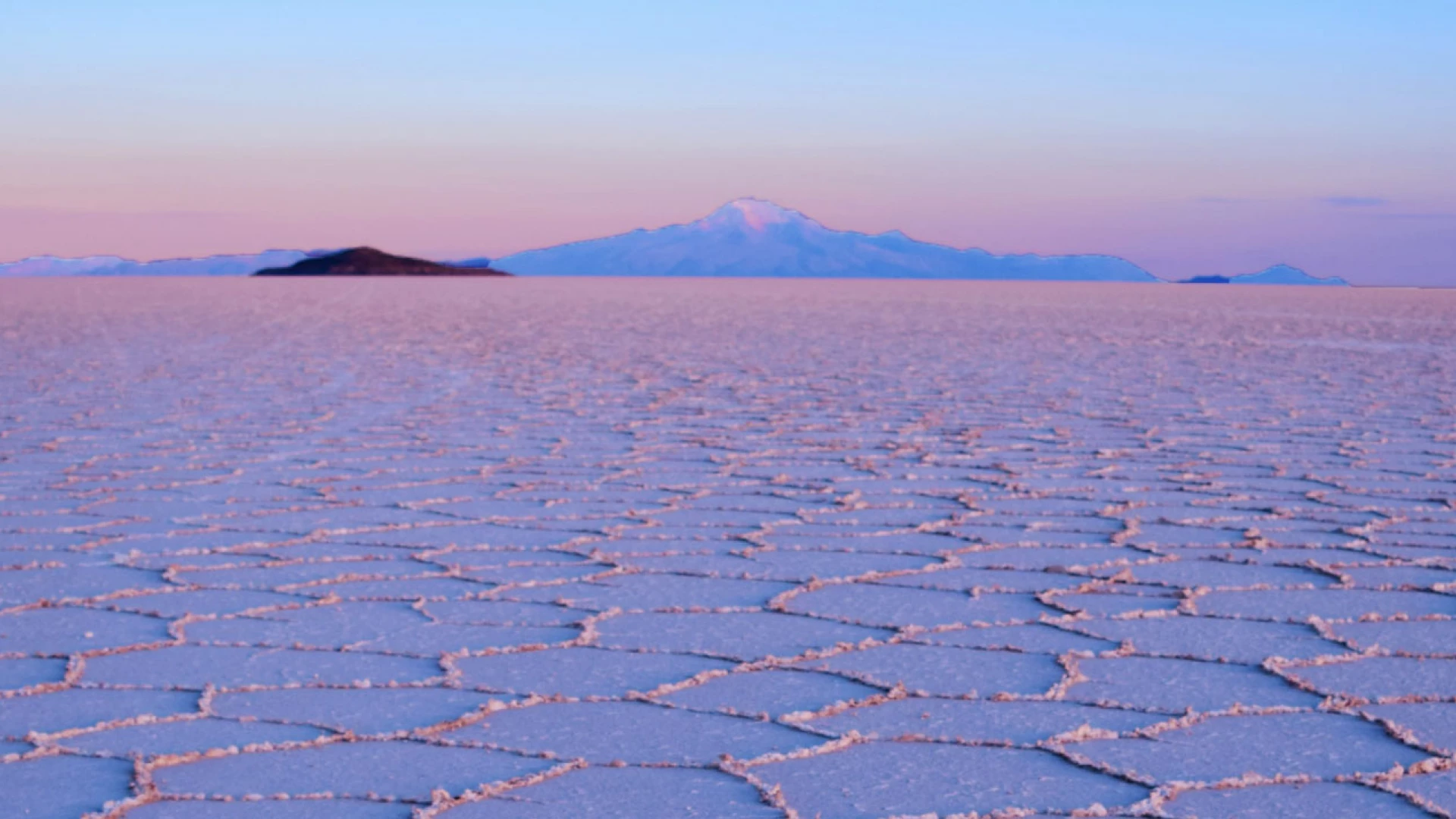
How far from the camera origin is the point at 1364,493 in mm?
4102

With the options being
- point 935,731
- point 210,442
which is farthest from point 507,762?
point 210,442

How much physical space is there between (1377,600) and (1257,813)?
3.94ft

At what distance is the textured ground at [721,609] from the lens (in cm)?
188

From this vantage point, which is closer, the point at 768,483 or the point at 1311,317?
the point at 768,483

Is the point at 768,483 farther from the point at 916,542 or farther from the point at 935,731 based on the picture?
the point at 935,731

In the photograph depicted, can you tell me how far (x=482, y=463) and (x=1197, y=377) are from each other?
484cm

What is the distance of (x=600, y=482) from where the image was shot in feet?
13.8

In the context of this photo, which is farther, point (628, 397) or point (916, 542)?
point (628, 397)

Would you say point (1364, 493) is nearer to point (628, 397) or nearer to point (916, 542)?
point (916, 542)

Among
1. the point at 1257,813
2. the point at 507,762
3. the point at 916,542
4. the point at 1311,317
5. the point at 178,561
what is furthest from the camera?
the point at 1311,317

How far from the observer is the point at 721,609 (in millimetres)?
2738

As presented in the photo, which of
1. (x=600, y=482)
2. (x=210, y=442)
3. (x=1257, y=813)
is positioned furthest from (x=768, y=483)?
(x=1257, y=813)

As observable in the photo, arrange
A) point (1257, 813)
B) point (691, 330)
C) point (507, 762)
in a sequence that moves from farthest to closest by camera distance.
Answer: point (691, 330) → point (507, 762) → point (1257, 813)

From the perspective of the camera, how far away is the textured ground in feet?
6.15
